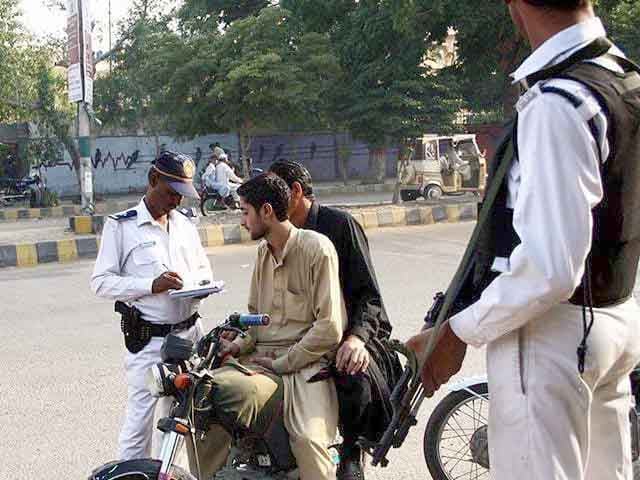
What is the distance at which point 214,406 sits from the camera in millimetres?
2684

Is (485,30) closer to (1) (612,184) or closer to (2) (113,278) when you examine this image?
(2) (113,278)

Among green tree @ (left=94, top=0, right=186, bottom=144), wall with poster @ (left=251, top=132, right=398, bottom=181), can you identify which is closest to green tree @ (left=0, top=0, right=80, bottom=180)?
green tree @ (left=94, top=0, right=186, bottom=144)

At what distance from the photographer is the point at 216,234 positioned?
12.5 metres

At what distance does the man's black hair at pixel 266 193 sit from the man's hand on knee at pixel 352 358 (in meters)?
0.54

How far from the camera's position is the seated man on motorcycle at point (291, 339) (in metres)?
2.81

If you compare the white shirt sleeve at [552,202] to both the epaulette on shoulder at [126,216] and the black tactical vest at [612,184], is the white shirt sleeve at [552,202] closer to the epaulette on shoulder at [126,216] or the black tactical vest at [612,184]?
the black tactical vest at [612,184]

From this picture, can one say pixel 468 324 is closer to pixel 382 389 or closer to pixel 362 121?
pixel 382 389

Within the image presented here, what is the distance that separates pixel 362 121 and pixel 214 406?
18.2m

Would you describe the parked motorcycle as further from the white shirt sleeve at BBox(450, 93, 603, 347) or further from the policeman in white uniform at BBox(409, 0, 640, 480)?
the white shirt sleeve at BBox(450, 93, 603, 347)

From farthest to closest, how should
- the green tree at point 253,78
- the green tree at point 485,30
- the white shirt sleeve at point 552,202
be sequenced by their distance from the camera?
1. the green tree at point 253,78
2. the green tree at point 485,30
3. the white shirt sleeve at point 552,202

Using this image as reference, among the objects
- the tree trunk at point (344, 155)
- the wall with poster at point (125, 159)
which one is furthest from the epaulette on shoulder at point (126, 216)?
the wall with poster at point (125, 159)

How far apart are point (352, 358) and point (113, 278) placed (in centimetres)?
107

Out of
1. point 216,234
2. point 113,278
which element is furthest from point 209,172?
point 113,278

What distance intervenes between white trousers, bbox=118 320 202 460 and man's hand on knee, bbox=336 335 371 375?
709 mm
